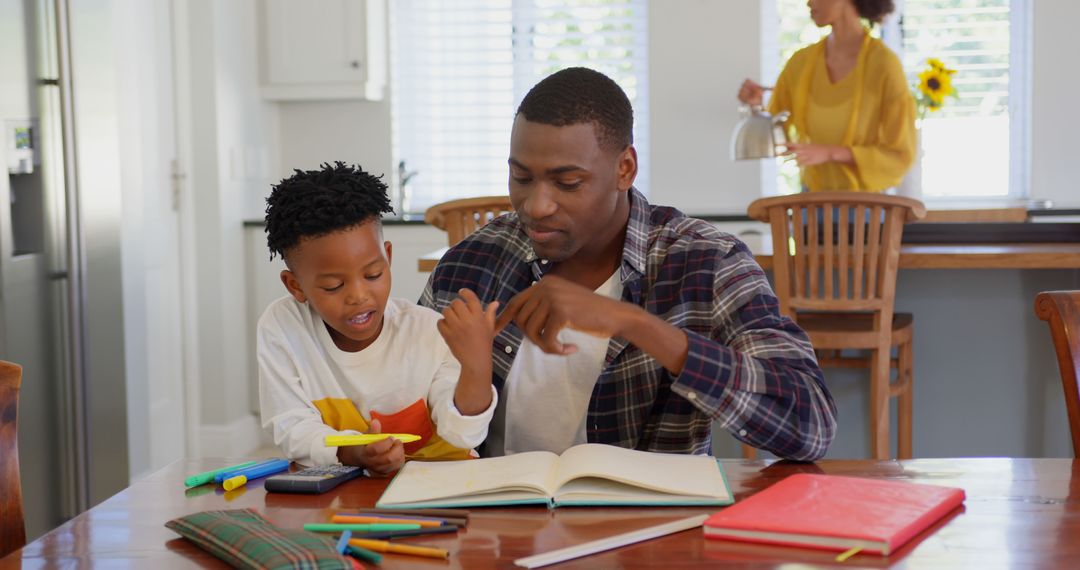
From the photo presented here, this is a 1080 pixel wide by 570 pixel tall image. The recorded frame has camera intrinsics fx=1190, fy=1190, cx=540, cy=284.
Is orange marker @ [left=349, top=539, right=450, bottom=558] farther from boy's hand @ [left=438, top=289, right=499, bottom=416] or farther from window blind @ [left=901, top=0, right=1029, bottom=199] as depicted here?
window blind @ [left=901, top=0, right=1029, bottom=199]

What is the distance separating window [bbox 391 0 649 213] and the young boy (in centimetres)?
340

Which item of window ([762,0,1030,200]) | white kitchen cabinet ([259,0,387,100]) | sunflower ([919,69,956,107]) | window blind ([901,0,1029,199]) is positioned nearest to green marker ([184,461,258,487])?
white kitchen cabinet ([259,0,387,100])

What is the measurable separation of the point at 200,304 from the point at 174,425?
1.48 feet

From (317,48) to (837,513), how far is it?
388cm

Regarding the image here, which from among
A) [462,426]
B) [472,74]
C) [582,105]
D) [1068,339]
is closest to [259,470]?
[462,426]

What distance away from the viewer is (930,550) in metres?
1.02

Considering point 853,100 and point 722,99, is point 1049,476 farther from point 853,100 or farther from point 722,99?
point 722,99

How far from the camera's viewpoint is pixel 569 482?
119 centimetres

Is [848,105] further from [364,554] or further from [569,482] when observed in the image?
[364,554]

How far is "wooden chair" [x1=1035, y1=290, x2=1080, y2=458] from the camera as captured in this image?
57.1 inches

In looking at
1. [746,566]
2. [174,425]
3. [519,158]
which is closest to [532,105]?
[519,158]

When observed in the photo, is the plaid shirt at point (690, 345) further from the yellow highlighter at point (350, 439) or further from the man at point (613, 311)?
the yellow highlighter at point (350, 439)

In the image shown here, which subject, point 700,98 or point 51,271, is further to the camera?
point 700,98

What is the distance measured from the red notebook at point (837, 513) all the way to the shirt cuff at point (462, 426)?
14.9 inches
